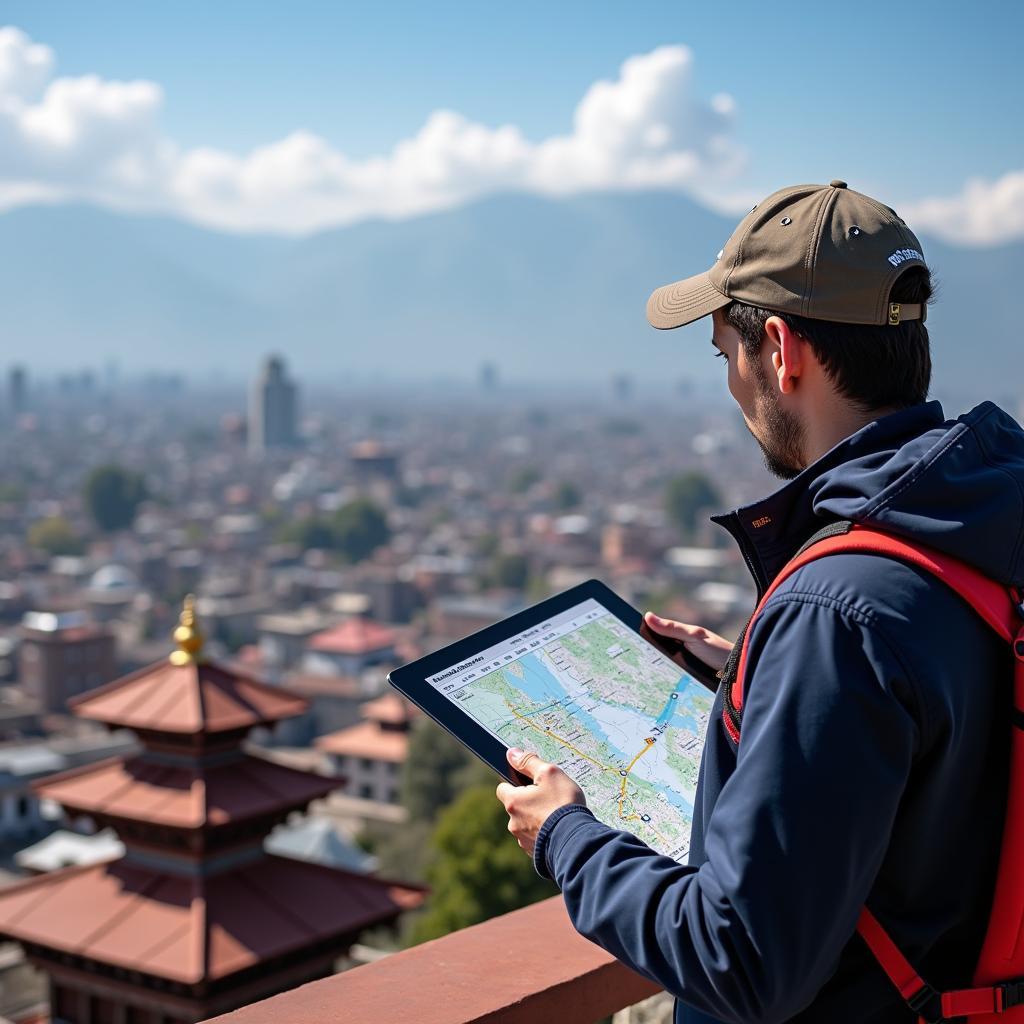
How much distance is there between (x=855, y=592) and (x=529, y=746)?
0.40m

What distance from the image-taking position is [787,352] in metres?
0.98

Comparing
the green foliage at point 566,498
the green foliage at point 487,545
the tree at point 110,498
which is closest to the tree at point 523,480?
the green foliage at point 566,498

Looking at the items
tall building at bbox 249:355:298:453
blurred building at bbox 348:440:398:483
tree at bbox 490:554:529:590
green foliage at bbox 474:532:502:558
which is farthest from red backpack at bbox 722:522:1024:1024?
tall building at bbox 249:355:298:453

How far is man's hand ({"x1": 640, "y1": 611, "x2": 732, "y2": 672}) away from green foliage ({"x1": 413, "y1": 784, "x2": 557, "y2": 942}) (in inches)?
338

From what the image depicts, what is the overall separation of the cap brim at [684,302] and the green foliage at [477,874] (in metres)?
8.92

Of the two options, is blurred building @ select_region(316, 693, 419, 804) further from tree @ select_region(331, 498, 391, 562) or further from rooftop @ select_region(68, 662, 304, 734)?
tree @ select_region(331, 498, 391, 562)

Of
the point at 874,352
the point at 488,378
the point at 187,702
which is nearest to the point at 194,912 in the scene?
the point at 187,702

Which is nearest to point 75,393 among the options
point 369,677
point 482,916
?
point 369,677

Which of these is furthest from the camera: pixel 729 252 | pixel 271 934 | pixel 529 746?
pixel 271 934

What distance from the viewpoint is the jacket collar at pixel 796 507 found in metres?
0.95

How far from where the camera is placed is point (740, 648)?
94cm

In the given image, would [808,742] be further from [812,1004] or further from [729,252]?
[729,252]

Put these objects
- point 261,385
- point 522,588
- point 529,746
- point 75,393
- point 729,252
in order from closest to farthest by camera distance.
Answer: point 729,252, point 529,746, point 522,588, point 261,385, point 75,393

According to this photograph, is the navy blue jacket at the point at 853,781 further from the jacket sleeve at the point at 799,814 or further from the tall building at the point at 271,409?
the tall building at the point at 271,409
